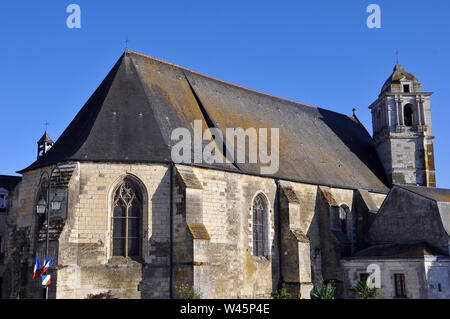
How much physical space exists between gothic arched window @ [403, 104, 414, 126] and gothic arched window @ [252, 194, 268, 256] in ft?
48.1

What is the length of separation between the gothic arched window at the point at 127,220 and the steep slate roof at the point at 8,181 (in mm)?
18012

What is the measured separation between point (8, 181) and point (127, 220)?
19586mm

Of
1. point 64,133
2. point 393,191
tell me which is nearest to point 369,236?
point 393,191

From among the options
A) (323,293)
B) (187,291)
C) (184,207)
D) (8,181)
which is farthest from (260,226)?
(8,181)

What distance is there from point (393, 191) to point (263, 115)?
789 centimetres

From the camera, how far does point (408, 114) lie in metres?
32.3

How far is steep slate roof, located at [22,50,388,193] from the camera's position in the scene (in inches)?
762

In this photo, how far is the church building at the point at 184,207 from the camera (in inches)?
703

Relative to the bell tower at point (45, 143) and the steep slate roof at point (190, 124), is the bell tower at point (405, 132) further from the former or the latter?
the bell tower at point (45, 143)

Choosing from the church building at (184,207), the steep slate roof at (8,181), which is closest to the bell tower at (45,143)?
the steep slate roof at (8,181)

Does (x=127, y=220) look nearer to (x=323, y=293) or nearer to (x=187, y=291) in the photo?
(x=187, y=291)

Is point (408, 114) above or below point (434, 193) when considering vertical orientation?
above

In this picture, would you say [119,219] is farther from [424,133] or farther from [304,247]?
[424,133]
